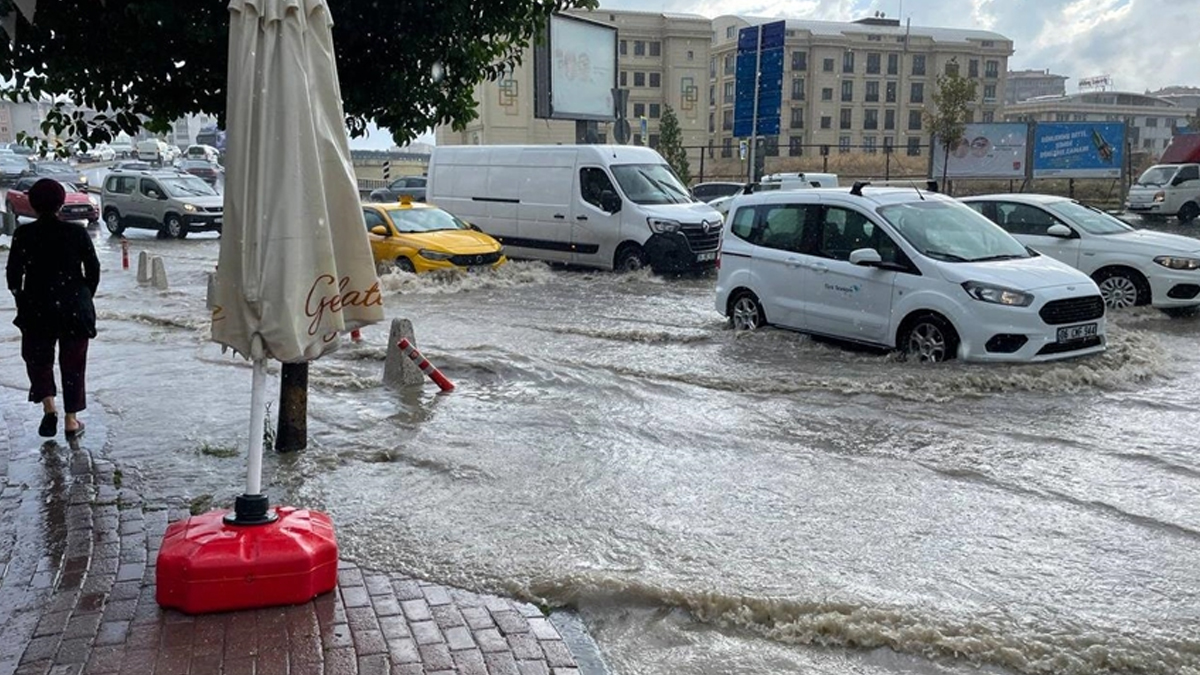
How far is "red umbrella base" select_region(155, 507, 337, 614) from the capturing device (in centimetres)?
434

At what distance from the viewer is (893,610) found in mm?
4793

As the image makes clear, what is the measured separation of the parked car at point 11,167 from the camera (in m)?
50.6

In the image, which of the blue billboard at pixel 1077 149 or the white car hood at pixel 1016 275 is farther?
the blue billboard at pixel 1077 149

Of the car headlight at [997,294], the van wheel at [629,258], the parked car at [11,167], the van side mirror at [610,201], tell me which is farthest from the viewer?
the parked car at [11,167]

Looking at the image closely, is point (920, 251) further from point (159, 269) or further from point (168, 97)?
point (159, 269)

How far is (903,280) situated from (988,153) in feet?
97.4

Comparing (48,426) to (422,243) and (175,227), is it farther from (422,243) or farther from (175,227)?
(175,227)

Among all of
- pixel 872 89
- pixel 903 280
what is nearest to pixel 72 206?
pixel 903 280

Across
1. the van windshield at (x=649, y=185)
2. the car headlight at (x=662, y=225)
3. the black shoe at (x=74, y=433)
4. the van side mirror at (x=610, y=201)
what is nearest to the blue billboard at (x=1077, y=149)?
the van windshield at (x=649, y=185)

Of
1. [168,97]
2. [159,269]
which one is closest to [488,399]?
[168,97]

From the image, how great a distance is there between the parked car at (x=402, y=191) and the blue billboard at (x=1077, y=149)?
22.5 meters

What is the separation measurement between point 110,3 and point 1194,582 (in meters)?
Answer: 6.86

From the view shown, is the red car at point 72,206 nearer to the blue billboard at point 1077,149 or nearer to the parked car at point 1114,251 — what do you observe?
the parked car at point 1114,251

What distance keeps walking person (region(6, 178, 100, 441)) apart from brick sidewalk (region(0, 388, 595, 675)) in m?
1.82
